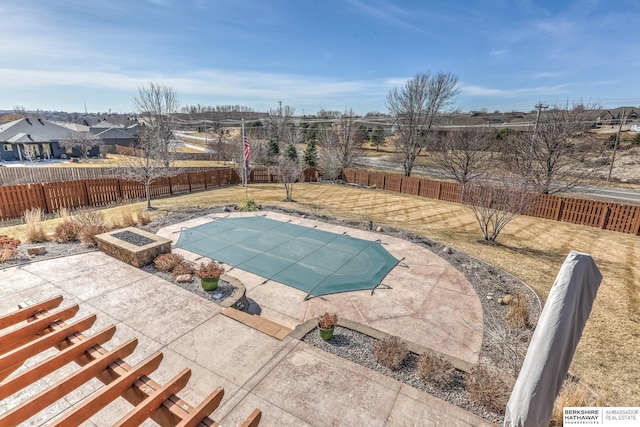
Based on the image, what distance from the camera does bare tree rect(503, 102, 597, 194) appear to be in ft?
54.2

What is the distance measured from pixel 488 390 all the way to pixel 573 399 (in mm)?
1062

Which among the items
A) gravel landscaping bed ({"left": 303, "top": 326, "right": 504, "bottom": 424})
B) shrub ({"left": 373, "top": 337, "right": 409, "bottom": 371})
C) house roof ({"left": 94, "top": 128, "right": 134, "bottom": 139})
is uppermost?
house roof ({"left": 94, "top": 128, "right": 134, "bottom": 139})

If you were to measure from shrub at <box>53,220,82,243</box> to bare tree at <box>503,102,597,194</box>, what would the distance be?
20068mm

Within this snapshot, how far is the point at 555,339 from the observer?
2.47 m

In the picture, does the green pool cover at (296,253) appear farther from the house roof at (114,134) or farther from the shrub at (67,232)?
the house roof at (114,134)

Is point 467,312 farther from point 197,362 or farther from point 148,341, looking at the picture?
point 148,341

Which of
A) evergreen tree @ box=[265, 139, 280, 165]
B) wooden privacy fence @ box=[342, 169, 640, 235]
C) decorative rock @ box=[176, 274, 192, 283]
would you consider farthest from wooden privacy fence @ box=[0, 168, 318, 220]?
wooden privacy fence @ box=[342, 169, 640, 235]

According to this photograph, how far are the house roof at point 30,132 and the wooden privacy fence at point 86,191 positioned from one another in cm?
2843

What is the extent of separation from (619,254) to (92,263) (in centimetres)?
1712

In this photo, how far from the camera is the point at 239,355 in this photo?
4758 mm

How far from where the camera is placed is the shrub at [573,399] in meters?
3.75

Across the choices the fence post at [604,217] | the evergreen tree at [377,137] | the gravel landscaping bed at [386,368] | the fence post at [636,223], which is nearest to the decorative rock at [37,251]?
the gravel landscaping bed at [386,368]

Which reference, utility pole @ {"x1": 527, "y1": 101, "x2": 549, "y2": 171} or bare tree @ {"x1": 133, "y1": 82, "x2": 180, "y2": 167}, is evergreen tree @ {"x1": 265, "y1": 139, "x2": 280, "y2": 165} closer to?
bare tree @ {"x1": 133, "y1": 82, "x2": 180, "y2": 167}

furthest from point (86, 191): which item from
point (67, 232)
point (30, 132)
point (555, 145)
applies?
point (30, 132)
